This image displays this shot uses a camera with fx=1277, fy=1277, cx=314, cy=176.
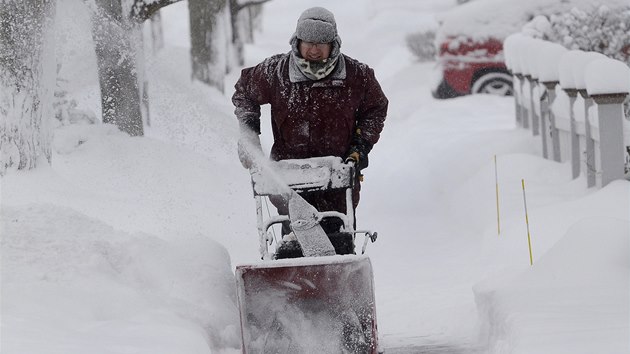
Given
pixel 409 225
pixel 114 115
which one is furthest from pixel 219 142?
pixel 409 225

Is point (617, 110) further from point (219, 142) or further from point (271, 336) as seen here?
point (219, 142)

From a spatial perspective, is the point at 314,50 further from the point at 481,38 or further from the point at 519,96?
the point at 481,38

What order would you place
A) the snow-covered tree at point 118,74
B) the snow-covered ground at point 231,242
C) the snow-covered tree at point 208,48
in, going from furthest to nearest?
the snow-covered tree at point 208,48
the snow-covered tree at point 118,74
the snow-covered ground at point 231,242

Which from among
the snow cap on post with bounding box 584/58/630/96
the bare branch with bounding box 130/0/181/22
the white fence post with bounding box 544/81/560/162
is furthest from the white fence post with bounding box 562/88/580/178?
the bare branch with bounding box 130/0/181/22

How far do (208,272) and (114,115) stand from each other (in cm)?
629

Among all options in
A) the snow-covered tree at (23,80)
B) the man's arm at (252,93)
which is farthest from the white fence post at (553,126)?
the man's arm at (252,93)

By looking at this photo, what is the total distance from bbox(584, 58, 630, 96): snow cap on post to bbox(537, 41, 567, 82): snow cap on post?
265cm

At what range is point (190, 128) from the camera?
16312 mm

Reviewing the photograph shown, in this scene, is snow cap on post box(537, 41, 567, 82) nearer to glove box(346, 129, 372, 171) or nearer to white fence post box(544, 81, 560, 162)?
white fence post box(544, 81, 560, 162)

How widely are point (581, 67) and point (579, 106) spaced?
96 centimetres

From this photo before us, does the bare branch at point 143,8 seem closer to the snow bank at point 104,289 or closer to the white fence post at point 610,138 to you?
the white fence post at point 610,138

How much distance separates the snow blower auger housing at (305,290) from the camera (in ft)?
19.7

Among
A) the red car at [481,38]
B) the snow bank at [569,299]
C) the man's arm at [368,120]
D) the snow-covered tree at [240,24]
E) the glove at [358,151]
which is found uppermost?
the snow-covered tree at [240,24]

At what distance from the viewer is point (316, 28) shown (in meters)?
6.47
